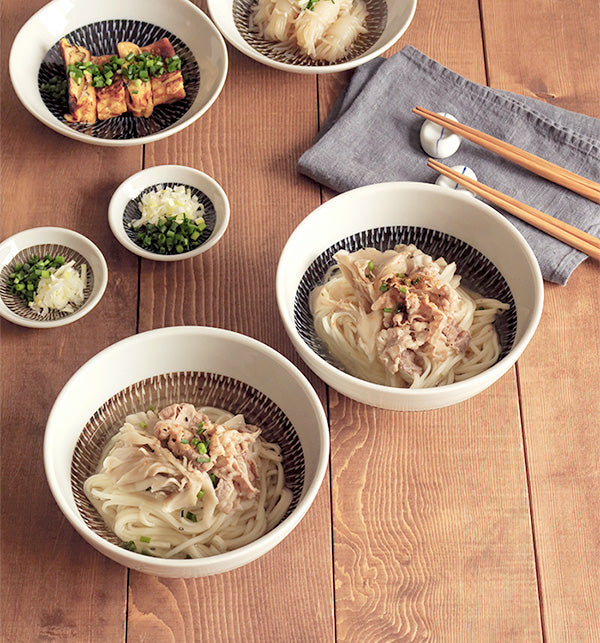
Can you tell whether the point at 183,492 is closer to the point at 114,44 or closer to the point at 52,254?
the point at 52,254

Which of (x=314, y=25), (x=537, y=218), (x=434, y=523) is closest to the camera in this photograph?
(x=434, y=523)

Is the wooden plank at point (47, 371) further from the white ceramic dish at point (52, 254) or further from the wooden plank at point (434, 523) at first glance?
the wooden plank at point (434, 523)

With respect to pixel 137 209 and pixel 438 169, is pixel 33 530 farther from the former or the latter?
pixel 438 169

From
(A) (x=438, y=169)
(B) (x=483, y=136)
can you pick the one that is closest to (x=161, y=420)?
(A) (x=438, y=169)

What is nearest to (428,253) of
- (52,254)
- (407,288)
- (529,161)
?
(407,288)

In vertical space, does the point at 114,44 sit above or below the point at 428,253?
above

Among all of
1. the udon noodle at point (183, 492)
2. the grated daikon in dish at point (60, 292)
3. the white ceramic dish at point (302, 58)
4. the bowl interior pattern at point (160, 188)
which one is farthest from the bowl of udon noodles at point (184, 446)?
the white ceramic dish at point (302, 58)

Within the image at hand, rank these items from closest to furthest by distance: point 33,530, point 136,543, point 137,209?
point 136,543
point 33,530
point 137,209
